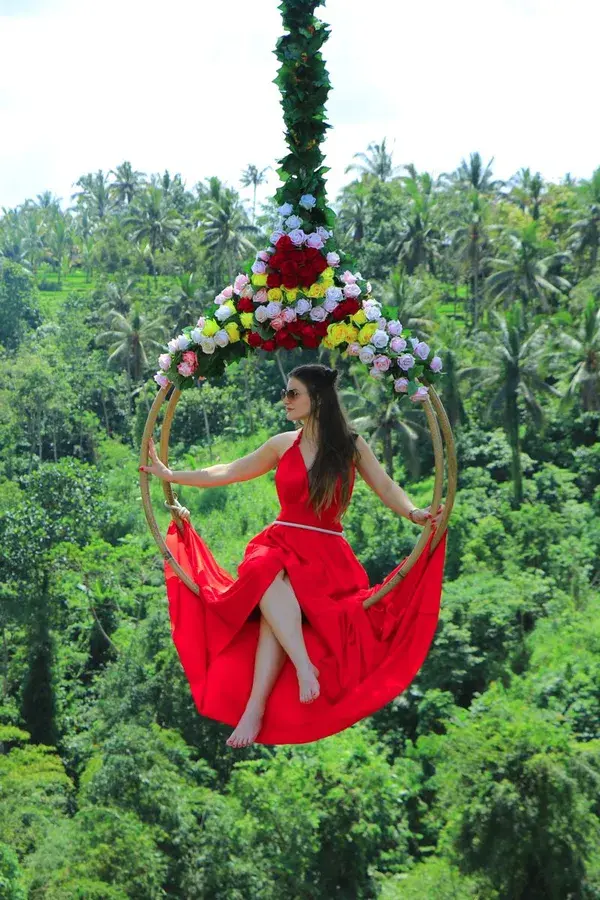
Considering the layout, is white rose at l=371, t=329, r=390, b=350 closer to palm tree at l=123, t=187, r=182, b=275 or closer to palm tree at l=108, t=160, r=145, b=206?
palm tree at l=123, t=187, r=182, b=275

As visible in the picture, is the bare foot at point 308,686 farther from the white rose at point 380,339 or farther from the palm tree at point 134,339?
the palm tree at point 134,339

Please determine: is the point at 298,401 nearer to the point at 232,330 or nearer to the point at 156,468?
the point at 232,330

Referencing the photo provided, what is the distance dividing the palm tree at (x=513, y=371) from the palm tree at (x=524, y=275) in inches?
260

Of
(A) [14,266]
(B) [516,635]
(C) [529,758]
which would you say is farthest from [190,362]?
(A) [14,266]

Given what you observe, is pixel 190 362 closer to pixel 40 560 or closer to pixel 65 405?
pixel 40 560

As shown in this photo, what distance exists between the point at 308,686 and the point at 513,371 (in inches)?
979

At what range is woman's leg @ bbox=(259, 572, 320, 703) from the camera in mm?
5340

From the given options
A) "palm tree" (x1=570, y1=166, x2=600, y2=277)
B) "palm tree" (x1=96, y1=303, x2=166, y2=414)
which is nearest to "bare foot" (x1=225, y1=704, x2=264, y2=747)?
"palm tree" (x1=96, y1=303, x2=166, y2=414)

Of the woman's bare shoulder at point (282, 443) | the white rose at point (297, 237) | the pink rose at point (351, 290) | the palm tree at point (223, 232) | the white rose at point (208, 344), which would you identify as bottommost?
the woman's bare shoulder at point (282, 443)

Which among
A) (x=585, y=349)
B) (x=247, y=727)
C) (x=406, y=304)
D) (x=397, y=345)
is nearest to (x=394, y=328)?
(x=397, y=345)

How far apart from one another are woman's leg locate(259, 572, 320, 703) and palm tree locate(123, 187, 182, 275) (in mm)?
51673

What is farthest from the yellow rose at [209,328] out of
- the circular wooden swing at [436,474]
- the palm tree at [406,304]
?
the palm tree at [406,304]

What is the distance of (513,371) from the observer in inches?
1158

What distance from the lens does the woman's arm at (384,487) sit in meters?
5.52
